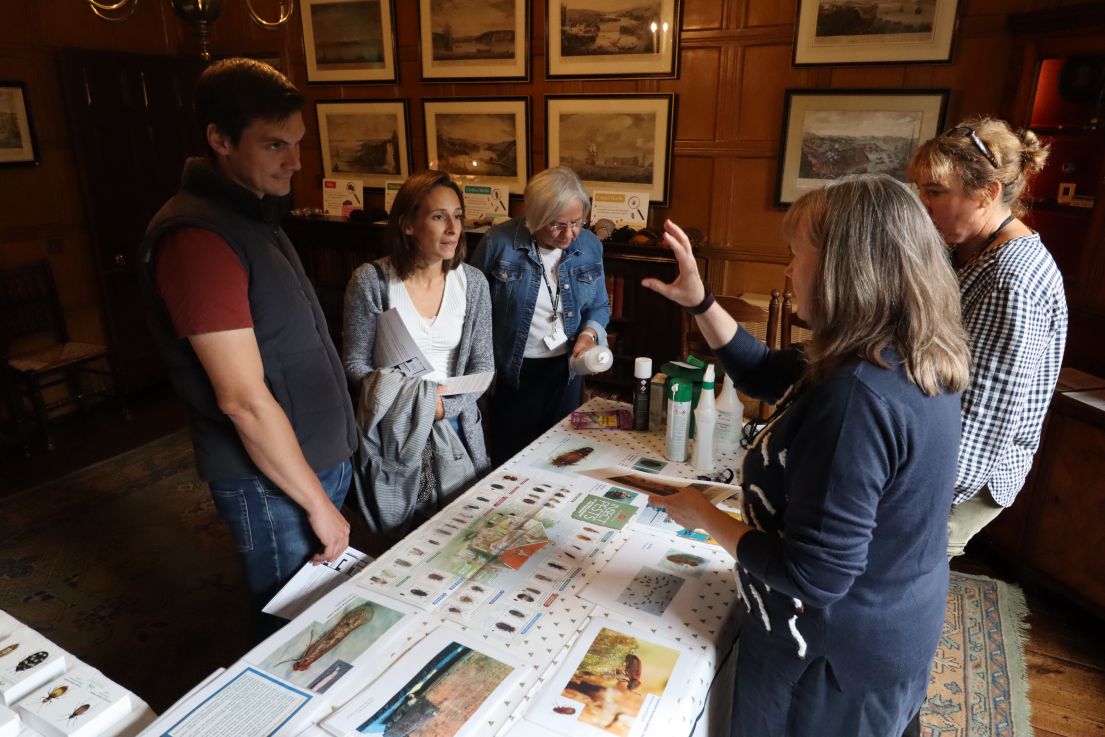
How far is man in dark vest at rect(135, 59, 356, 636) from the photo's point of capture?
51.1 inches

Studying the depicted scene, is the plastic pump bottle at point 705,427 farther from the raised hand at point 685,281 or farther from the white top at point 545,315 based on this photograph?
the white top at point 545,315

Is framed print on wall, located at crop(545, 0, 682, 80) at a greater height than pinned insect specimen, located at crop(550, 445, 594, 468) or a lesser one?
greater

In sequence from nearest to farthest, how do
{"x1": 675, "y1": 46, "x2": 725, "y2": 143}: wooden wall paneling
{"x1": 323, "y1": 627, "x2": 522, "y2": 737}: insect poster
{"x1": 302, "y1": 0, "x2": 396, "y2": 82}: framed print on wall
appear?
{"x1": 323, "y1": 627, "x2": 522, "y2": 737}: insect poster, {"x1": 675, "y1": 46, "x2": 725, "y2": 143}: wooden wall paneling, {"x1": 302, "y1": 0, "x2": 396, "y2": 82}: framed print on wall

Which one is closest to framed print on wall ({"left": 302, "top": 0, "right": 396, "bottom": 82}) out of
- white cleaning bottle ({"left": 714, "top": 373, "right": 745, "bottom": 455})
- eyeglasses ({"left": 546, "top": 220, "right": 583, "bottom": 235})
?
eyeglasses ({"left": 546, "top": 220, "right": 583, "bottom": 235})

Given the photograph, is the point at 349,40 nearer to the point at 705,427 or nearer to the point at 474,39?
the point at 474,39

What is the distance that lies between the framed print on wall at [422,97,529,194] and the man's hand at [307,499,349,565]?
3309mm

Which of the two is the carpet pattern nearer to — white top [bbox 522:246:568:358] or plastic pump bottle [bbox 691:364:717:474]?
plastic pump bottle [bbox 691:364:717:474]

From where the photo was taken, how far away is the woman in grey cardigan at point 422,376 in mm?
1925

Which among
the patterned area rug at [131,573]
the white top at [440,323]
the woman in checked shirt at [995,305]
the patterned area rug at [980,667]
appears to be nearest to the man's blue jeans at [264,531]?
the white top at [440,323]

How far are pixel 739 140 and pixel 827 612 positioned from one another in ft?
11.0

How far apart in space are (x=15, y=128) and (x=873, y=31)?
4868 millimetres

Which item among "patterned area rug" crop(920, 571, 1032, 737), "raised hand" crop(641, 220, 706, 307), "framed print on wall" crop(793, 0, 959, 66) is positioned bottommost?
"patterned area rug" crop(920, 571, 1032, 737)

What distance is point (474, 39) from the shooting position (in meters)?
4.38

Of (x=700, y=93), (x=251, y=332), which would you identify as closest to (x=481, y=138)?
(x=700, y=93)
